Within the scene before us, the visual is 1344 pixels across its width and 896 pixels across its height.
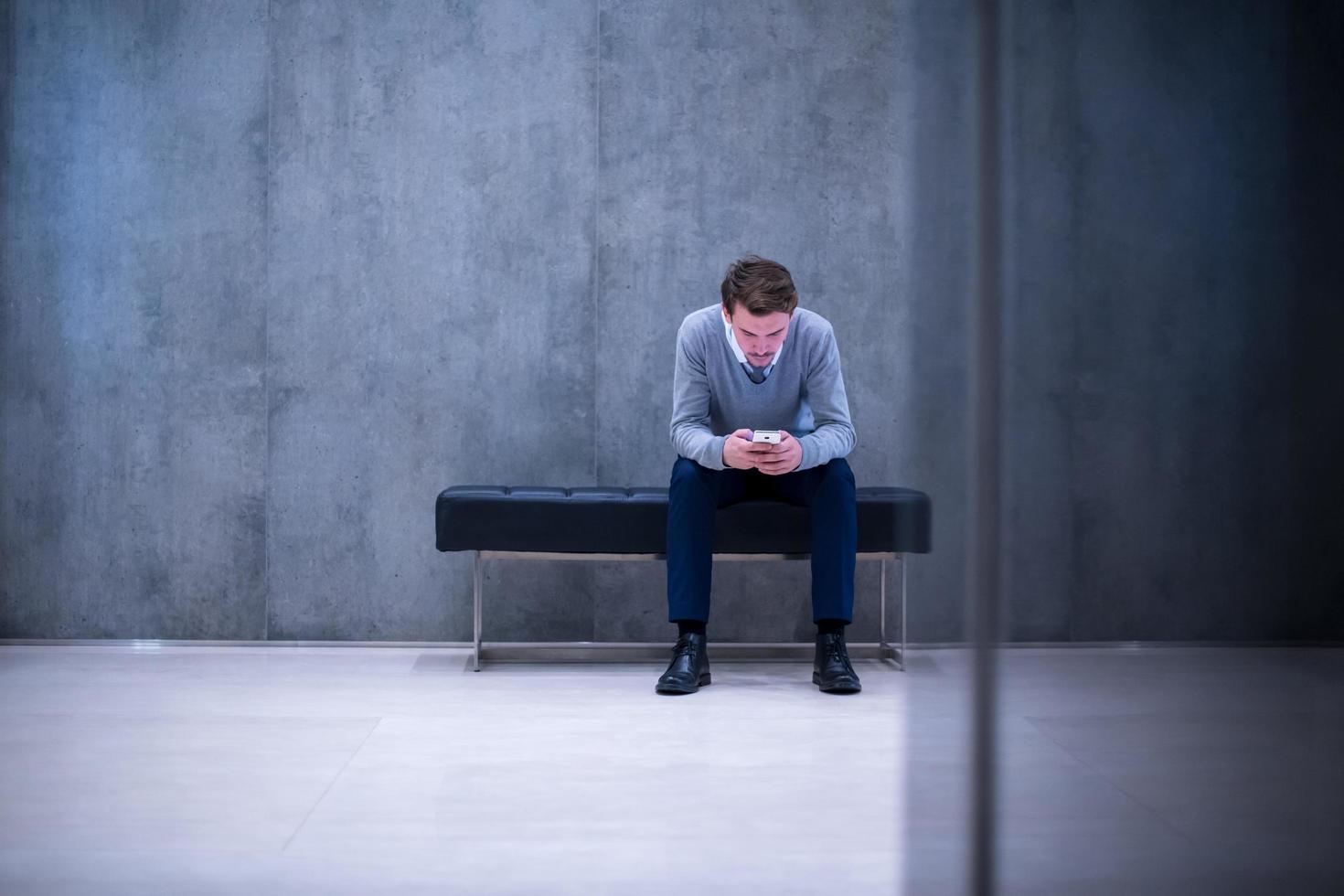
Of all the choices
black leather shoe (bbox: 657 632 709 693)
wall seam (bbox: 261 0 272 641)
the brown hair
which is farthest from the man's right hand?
wall seam (bbox: 261 0 272 641)

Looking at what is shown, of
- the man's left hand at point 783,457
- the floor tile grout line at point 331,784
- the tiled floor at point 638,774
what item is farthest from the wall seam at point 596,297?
the floor tile grout line at point 331,784

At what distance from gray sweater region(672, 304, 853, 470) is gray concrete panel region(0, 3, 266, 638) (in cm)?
141

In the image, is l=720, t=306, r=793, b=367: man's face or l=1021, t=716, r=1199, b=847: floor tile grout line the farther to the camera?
l=720, t=306, r=793, b=367: man's face

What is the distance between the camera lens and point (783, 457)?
2.65 metres

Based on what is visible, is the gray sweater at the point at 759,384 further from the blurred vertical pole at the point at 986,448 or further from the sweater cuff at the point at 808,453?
the blurred vertical pole at the point at 986,448

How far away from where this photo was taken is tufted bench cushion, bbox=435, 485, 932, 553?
2842 mm

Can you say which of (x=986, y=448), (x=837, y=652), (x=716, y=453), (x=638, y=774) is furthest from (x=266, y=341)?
(x=986, y=448)

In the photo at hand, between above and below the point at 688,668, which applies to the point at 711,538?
above

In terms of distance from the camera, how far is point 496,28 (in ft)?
11.2

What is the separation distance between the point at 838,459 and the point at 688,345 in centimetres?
45

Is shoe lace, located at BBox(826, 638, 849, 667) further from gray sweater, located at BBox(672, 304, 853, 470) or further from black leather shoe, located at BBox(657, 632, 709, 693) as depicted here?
gray sweater, located at BBox(672, 304, 853, 470)

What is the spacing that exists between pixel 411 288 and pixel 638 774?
2.02m

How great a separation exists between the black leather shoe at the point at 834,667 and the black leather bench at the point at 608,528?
271 millimetres

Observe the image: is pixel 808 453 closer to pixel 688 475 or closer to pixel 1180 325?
pixel 688 475
